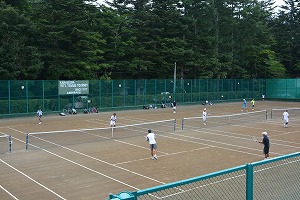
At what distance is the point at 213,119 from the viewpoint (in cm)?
3662

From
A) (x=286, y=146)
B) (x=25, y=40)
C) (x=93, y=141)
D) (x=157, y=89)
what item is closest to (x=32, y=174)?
(x=93, y=141)

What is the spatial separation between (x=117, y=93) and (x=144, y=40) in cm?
1409

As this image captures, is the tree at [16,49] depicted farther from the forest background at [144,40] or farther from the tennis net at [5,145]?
the tennis net at [5,145]

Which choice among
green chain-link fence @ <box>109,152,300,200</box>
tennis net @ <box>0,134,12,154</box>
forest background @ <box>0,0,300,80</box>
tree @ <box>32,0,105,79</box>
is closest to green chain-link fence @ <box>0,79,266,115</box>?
forest background @ <box>0,0,300,80</box>

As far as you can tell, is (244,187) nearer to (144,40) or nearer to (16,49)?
(16,49)

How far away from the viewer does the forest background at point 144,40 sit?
1817 inches

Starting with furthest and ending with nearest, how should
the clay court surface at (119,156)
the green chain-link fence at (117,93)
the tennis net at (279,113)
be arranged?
the green chain-link fence at (117,93) < the tennis net at (279,113) < the clay court surface at (119,156)

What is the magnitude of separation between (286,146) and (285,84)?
5110 centimetres

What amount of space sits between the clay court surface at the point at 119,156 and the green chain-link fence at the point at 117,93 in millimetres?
8793

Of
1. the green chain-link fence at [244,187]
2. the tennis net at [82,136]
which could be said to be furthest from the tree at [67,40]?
the green chain-link fence at [244,187]

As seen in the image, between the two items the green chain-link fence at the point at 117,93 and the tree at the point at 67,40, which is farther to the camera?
the tree at the point at 67,40

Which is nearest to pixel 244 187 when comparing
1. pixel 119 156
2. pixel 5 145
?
pixel 119 156

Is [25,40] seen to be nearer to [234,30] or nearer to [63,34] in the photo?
[63,34]

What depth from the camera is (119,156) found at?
19.3 metres
